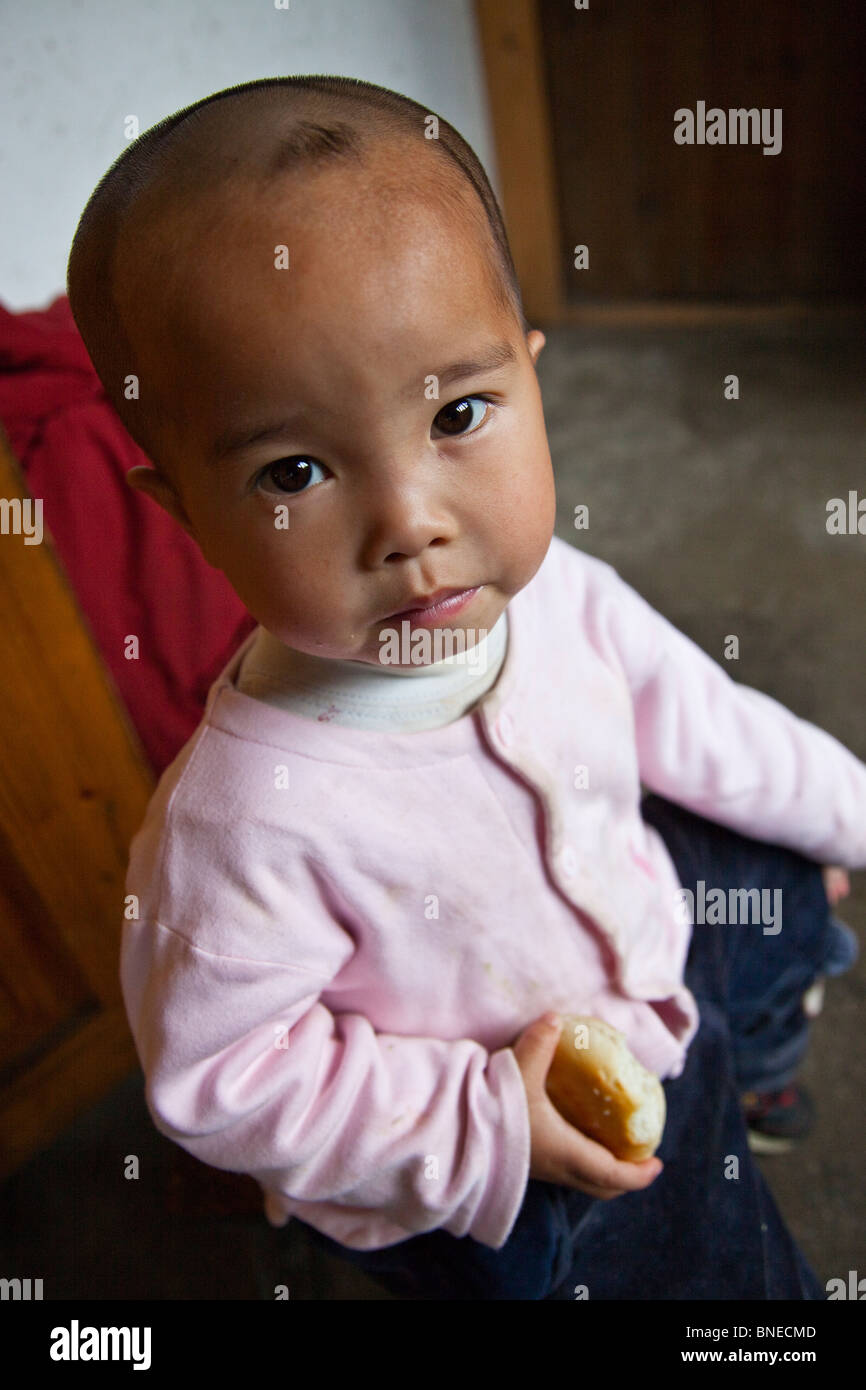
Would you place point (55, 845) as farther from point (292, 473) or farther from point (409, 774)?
point (292, 473)

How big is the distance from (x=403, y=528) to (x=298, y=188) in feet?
0.48

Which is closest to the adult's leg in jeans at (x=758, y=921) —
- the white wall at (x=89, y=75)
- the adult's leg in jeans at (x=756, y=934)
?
the adult's leg in jeans at (x=756, y=934)

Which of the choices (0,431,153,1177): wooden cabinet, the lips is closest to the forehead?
the lips

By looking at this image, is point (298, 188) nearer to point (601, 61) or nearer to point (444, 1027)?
point (444, 1027)

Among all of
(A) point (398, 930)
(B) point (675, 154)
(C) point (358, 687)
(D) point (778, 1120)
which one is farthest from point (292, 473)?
(B) point (675, 154)

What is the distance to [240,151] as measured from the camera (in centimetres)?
45

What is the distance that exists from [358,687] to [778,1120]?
0.75 m

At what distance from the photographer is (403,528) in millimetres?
483

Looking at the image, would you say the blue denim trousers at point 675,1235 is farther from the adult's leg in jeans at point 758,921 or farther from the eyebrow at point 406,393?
the eyebrow at point 406,393

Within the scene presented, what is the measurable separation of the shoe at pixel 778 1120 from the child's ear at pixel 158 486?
0.84m

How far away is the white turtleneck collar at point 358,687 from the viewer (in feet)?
1.98

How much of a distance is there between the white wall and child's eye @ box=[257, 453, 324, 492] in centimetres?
104

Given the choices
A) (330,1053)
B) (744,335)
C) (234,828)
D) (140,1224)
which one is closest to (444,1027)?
(330,1053)
